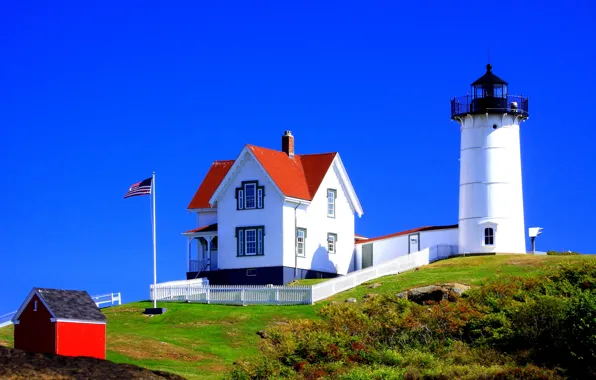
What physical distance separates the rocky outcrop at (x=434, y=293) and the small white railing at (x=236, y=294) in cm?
550

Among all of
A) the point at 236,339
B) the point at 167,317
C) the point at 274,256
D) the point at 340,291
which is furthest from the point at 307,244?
the point at 236,339

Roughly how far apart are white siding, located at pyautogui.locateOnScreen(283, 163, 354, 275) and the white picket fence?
5036 millimetres

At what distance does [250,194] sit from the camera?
64875mm

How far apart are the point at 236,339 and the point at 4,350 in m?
14.4

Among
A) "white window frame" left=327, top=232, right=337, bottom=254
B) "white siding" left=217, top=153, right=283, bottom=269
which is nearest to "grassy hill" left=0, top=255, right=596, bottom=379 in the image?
"white siding" left=217, top=153, right=283, bottom=269

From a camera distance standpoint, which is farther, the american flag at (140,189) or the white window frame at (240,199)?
the white window frame at (240,199)

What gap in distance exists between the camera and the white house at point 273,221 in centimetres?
6384

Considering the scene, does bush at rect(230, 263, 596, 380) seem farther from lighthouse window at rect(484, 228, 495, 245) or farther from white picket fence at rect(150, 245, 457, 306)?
lighthouse window at rect(484, 228, 495, 245)

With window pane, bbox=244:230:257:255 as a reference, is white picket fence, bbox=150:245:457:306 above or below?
below

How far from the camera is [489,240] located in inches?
2544

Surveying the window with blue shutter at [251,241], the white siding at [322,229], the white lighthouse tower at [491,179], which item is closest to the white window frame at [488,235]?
the white lighthouse tower at [491,179]

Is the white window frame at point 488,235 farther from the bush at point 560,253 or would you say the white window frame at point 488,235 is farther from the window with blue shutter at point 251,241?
the window with blue shutter at point 251,241

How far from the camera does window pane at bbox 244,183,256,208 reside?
64.8 meters

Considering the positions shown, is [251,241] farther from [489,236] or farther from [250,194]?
[489,236]
